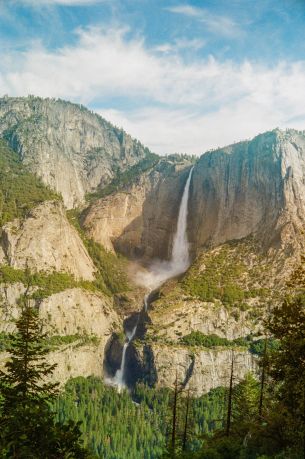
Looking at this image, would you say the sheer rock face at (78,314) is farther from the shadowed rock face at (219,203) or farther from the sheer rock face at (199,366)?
the shadowed rock face at (219,203)

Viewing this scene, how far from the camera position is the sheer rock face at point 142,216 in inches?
6801

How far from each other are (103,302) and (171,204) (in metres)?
55.1

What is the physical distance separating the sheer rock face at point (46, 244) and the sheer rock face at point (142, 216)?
20689mm

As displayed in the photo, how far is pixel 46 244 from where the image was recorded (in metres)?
142

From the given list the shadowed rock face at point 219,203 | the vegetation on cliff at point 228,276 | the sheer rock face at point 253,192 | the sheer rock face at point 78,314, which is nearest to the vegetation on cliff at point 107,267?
the shadowed rock face at point 219,203

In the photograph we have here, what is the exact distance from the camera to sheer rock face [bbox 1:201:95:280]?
448 ft

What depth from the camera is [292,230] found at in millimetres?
140125

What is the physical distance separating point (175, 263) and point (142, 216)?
25.0 m

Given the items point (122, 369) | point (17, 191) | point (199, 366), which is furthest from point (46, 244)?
point (199, 366)

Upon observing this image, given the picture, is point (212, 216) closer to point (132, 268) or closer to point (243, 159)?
point (243, 159)

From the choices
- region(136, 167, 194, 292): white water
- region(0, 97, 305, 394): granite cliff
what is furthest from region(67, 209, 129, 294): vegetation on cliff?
region(136, 167, 194, 292): white water

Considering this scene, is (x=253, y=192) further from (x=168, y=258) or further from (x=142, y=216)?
(x=142, y=216)

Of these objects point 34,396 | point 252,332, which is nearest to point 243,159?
point 252,332

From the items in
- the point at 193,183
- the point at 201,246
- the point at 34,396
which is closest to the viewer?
the point at 34,396
